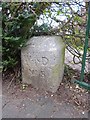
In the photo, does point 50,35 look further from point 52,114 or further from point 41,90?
point 52,114

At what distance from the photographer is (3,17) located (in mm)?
1946

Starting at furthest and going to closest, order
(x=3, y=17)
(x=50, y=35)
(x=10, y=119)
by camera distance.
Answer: (x=50, y=35), (x=3, y=17), (x=10, y=119)

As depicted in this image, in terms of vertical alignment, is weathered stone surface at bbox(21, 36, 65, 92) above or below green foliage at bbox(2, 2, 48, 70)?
below

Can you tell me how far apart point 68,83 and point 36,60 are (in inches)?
15.4

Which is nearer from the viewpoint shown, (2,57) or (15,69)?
(2,57)

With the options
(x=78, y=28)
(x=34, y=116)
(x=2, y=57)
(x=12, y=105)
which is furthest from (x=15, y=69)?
(x=78, y=28)

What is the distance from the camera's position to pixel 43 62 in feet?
6.46

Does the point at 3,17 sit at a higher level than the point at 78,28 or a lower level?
higher

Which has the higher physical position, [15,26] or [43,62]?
[15,26]

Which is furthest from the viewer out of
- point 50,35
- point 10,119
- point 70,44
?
point 70,44

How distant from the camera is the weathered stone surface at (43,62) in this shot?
1962mm

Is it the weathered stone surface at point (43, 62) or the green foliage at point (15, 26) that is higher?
the green foliage at point (15, 26)

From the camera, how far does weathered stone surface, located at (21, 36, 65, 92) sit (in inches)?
77.2

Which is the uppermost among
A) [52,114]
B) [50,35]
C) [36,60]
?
[50,35]
